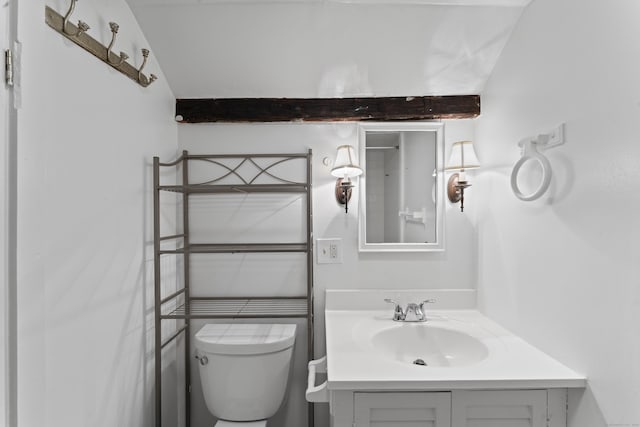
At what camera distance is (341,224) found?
191 centimetres

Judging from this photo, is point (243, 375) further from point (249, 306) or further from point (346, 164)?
point (346, 164)

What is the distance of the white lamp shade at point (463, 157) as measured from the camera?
5.72ft

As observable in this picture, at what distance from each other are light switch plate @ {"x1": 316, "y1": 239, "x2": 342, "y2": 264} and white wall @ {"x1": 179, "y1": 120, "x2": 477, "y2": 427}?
26 mm

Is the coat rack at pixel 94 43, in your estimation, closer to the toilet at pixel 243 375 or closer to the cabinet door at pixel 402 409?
the toilet at pixel 243 375

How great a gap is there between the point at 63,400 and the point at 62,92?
886 millimetres

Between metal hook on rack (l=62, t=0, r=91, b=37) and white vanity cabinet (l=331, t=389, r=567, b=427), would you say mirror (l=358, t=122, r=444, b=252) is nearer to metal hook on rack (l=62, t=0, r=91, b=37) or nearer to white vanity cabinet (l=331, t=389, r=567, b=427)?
white vanity cabinet (l=331, t=389, r=567, b=427)

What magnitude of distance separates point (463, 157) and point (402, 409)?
44.4 inches

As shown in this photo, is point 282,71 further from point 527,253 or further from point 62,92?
point 527,253

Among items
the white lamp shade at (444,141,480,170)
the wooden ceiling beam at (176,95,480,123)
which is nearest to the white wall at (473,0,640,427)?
the white lamp shade at (444,141,480,170)

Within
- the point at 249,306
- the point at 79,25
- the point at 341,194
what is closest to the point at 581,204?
the point at 341,194

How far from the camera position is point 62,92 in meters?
1.08

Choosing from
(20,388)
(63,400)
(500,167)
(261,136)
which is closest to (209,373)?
(63,400)

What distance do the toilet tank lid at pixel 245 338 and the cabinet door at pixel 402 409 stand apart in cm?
57

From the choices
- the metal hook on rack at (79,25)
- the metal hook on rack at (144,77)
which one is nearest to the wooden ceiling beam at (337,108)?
the metal hook on rack at (144,77)
